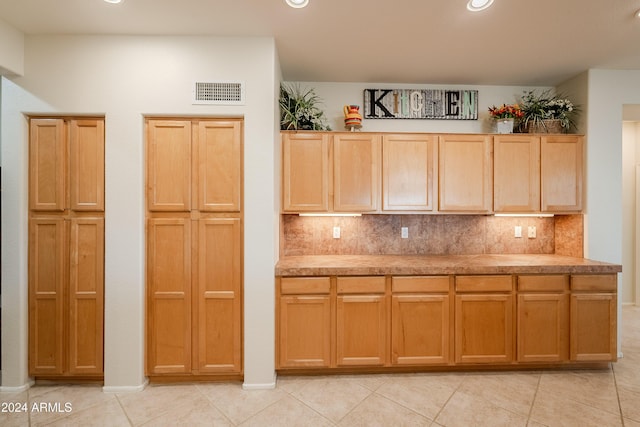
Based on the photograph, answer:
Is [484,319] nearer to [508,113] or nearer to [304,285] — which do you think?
[304,285]

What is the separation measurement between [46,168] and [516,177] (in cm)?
420

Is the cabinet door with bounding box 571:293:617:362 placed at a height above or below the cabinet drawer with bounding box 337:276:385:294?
below

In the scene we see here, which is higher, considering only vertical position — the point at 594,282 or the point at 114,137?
the point at 114,137

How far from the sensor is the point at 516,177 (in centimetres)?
286

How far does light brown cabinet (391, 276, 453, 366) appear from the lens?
2.52 metres

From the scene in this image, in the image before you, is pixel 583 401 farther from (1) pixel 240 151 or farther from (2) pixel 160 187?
(2) pixel 160 187

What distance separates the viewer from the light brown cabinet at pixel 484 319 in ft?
8.30

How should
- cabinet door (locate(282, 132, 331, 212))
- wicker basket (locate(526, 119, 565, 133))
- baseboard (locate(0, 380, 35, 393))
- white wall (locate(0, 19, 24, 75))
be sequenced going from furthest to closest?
wicker basket (locate(526, 119, 565, 133)) < cabinet door (locate(282, 132, 331, 212)) < baseboard (locate(0, 380, 35, 393)) < white wall (locate(0, 19, 24, 75))

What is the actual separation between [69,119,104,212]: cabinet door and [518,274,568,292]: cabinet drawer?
11.9ft

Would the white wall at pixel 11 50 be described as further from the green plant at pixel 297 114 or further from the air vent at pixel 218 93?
the green plant at pixel 297 114

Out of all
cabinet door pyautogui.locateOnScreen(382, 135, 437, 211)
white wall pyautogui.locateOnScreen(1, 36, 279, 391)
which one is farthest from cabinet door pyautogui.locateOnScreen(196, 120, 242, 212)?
cabinet door pyautogui.locateOnScreen(382, 135, 437, 211)

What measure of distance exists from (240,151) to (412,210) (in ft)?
5.57

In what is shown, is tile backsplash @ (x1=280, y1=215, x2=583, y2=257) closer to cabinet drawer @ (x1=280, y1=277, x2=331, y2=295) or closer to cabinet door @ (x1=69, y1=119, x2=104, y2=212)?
cabinet drawer @ (x1=280, y1=277, x2=331, y2=295)

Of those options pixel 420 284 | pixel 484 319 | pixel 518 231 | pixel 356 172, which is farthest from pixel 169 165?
pixel 518 231
